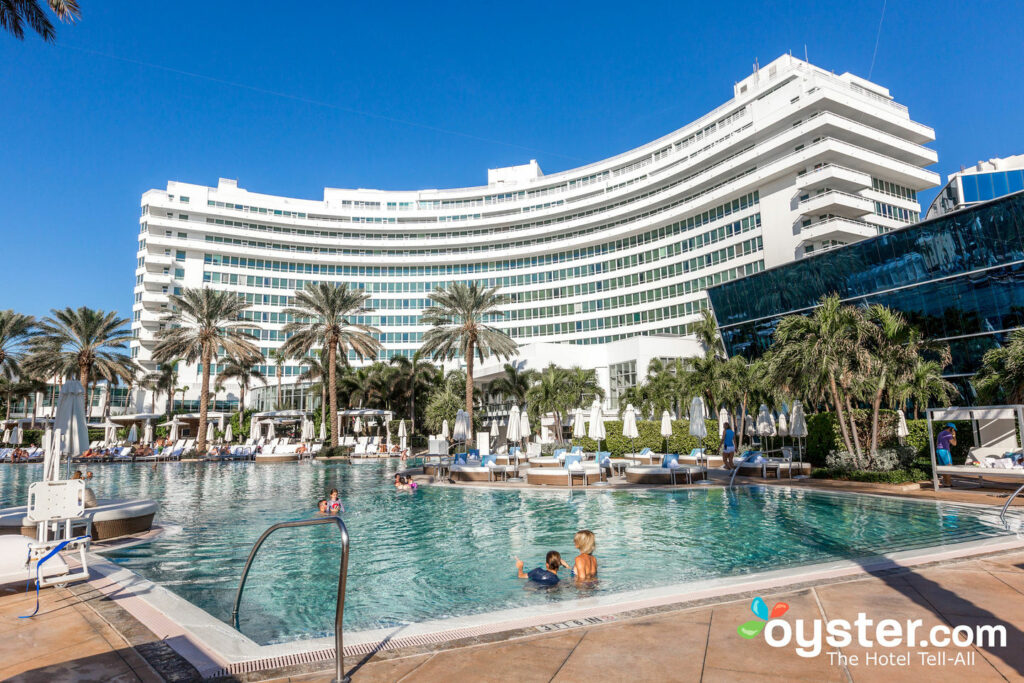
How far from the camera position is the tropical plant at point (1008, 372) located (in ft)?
68.5

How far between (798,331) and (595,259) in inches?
2079

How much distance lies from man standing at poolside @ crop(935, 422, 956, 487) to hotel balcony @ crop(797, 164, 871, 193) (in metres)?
36.0

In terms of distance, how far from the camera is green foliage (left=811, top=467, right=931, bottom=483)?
17.5 m

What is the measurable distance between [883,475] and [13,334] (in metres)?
57.4

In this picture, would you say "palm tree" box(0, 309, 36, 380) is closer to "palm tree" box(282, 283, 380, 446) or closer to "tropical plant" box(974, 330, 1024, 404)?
"palm tree" box(282, 283, 380, 446)

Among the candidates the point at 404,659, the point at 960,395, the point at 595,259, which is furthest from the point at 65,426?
the point at 595,259

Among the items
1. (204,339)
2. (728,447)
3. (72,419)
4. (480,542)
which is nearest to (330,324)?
(204,339)

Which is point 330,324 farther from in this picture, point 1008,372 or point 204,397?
point 1008,372

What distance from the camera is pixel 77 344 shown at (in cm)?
4416

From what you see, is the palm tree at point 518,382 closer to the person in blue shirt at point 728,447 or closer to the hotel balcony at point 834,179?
the person in blue shirt at point 728,447

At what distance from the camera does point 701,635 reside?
4.90m

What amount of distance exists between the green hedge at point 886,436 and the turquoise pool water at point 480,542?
6611 mm

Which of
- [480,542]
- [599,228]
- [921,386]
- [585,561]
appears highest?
[599,228]

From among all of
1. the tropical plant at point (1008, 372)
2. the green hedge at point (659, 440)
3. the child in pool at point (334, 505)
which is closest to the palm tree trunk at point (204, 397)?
the green hedge at point (659, 440)
